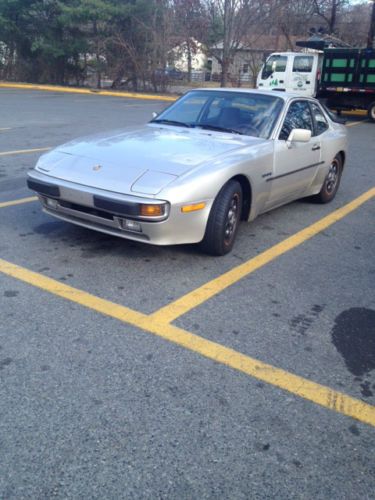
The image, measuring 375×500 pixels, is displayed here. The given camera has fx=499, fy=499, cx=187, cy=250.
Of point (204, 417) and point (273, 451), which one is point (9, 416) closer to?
point (204, 417)

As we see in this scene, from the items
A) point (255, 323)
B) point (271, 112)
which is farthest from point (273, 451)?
point (271, 112)

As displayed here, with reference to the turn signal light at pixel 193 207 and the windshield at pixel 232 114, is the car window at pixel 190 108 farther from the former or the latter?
the turn signal light at pixel 193 207

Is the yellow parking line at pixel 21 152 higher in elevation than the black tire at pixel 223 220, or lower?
lower

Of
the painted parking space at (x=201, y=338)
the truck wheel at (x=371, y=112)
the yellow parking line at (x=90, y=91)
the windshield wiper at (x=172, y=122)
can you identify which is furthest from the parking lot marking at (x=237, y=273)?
the yellow parking line at (x=90, y=91)

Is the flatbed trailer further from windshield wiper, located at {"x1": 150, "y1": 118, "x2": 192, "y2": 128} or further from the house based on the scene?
windshield wiper, located at {"x1": 150, "y1": 118, "x2": 192, "y2": 128}

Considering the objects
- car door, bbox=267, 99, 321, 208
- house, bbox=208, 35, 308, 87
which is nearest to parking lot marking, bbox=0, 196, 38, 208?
car door, bbox=267, 99, 321, 208

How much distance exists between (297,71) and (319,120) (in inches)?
581

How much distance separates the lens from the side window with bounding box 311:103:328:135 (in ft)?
19.9

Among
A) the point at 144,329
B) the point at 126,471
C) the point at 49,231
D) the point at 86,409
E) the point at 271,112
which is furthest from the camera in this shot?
the point at 271,112

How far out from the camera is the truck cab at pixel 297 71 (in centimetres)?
1945

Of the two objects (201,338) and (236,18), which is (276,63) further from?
(201,338)

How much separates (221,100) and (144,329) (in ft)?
10.2

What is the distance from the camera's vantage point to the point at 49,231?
4879 millimetres

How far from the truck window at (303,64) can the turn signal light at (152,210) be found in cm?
1783
